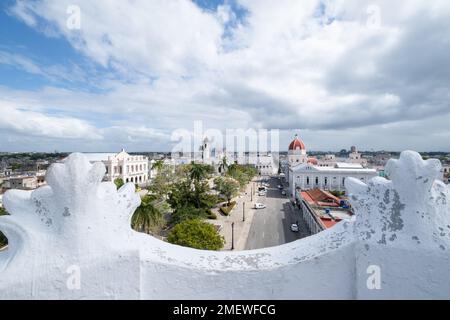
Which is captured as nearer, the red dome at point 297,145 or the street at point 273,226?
the street at point 273,226

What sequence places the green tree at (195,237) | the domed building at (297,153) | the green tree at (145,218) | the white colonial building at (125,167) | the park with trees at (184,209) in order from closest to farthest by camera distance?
1. the green tree at (195,237)
2. the park with trees at (184,209)
3. the green tree at (145,218)
4. the white colonial building at (125,167)
5. the domed building at (297,153)

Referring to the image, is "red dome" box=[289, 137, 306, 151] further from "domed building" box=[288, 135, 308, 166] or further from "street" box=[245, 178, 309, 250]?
"street" box=[245, 178, 309, 250]

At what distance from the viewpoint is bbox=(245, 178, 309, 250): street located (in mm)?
22094

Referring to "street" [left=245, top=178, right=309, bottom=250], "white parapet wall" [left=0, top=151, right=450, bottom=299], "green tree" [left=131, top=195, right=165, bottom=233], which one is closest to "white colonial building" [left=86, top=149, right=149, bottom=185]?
"street" [left=245, top=178, right=309, bottom=250]

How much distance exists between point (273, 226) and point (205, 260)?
24367 mm

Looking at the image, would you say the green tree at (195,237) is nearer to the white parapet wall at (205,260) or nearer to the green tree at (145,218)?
the green tree at (145,218)

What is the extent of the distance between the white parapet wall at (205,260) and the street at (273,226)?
57.7 feet

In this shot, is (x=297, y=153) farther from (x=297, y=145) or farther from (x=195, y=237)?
(x=195, y=237)

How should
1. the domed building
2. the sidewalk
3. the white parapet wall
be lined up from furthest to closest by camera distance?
the domed building, the sidewalk, the white parapet wall

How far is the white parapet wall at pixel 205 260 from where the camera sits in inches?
124

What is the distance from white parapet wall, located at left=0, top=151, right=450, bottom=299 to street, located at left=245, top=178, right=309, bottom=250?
57.7 ft

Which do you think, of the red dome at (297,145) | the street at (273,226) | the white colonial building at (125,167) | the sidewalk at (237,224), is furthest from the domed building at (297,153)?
the white colonial building at (125,167)

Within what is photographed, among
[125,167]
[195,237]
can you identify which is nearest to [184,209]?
[195,237]
